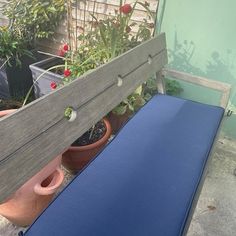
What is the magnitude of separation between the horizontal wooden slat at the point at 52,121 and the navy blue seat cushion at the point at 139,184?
185 mm

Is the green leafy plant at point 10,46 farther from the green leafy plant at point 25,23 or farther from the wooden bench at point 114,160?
the wooden bench at point 114,160

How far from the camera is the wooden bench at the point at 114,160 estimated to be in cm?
96

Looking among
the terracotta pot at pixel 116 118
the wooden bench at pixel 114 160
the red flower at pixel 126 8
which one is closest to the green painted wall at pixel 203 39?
the red flower at pixel 126 8

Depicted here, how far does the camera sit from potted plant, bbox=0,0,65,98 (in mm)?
2570

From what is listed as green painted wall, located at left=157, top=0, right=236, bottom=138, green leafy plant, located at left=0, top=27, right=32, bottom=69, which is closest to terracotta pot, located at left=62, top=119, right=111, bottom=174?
green painted wall, located at left=157, top=0, right=236, bottom=138

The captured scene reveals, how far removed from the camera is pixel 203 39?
2.24 meters

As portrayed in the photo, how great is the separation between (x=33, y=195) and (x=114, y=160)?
48 centimetres

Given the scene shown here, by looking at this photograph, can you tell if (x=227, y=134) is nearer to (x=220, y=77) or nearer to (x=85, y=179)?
(x=220, y=77)

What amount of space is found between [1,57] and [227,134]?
7.13 feet

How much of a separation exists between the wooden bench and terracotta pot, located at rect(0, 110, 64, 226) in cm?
26

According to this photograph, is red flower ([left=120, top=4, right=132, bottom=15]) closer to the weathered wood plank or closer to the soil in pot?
the weathered wood plank

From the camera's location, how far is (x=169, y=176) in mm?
1227

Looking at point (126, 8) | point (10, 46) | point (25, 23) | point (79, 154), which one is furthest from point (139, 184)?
point (25, 23)

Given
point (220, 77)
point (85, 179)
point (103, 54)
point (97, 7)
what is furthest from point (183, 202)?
point (97, 7)
